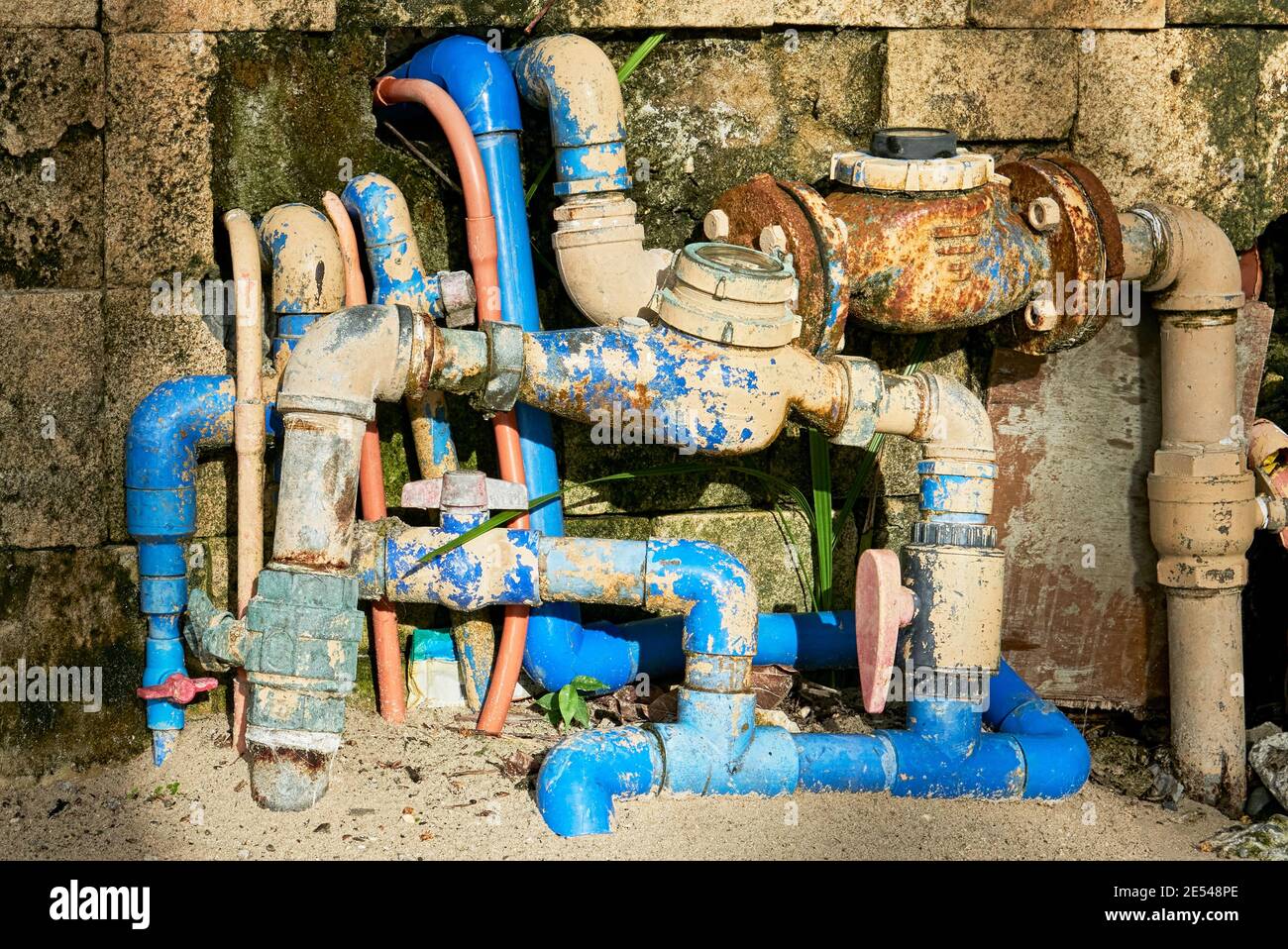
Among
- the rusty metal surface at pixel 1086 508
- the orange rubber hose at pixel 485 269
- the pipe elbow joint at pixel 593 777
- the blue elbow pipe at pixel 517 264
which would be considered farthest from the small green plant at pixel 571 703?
the rusty metal surface at pixel 1086 508

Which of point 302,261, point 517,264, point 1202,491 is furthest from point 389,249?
point 1202,491

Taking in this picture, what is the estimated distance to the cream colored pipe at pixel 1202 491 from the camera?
4.30 meters

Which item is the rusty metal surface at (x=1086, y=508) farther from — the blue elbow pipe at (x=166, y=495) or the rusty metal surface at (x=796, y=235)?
the blue elbow pipe at (x=166, y=495)

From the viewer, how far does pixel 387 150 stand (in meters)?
4.21

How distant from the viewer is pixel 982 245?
404cm

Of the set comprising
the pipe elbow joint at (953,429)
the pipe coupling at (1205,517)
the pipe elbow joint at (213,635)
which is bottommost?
the pipe elbow joint at (213,635)

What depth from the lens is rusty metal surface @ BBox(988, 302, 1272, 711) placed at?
4.54m

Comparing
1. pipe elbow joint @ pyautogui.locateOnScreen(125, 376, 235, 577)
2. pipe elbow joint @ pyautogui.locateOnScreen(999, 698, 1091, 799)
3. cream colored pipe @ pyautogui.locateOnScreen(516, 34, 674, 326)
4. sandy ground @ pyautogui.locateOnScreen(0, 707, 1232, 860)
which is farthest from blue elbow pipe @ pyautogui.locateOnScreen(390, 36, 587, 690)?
pipe elbow joint @ pyautogui.locateOnScreen(999, 698, 1091, 799)

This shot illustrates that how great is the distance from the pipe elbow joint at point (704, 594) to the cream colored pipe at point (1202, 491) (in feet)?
4.68

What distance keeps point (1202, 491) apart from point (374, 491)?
A: 2.36m

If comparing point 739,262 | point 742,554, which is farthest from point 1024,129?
point 742,554

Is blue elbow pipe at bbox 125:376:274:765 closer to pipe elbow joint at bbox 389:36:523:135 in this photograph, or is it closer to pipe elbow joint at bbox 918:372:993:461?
pipe elbow joint at bbox 389:36:523:135

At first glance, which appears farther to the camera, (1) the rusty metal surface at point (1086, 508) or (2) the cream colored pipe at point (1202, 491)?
(1) the rusty metal surface at point (1086, 508)

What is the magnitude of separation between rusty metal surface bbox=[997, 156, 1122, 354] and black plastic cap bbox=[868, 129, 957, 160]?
25 centimetres
